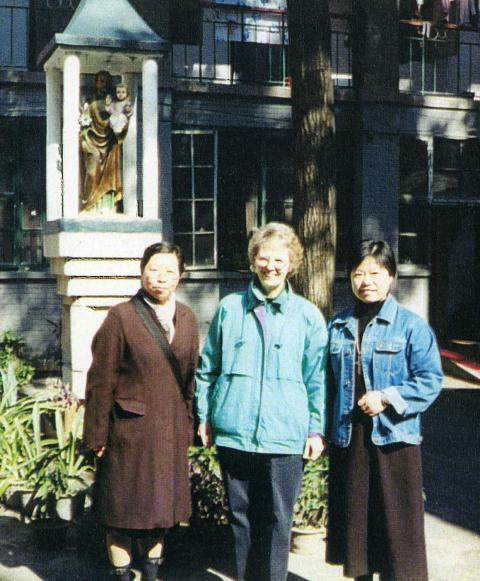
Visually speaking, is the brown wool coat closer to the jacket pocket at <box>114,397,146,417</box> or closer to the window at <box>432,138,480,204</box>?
the jacket pocket at <box>114,397,146,417</box>

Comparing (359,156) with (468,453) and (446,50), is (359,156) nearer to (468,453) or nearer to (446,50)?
(446,50)

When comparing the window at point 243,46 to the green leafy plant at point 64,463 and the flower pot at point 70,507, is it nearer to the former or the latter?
the green leafy plant at point 64,463

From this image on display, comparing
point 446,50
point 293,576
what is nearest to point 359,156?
point 446,50

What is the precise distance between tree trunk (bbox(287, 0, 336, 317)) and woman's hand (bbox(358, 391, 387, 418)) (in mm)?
3003

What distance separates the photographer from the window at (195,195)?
45.7 ft

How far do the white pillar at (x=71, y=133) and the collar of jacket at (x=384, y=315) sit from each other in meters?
3.25

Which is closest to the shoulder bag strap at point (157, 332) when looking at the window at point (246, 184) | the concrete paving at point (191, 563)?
the concrete paving at point (191, 563)

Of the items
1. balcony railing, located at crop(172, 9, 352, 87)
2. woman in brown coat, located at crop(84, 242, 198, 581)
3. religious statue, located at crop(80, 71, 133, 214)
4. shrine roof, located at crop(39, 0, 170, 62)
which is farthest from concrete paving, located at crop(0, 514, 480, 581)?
balcony railing, located at crop(172, 9, 352, 87)

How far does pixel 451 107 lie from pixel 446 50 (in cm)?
116

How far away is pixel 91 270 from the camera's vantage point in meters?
6.96

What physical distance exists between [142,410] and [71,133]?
3372 millimetres

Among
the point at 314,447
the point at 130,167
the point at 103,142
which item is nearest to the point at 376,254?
the point at 314,447

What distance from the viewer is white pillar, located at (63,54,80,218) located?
23.2 feet

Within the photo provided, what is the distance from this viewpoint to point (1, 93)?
12.9 m
